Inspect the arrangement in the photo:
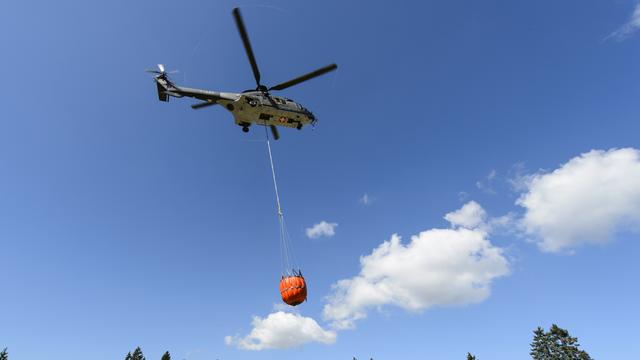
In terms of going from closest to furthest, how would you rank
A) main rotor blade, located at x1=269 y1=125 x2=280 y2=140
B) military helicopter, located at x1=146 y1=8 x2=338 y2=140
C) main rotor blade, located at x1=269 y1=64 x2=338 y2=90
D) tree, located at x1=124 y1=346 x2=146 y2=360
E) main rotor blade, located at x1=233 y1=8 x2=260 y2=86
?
main rotor blade, located at x1=233 y1=8 x2=260 y2=86
main rotor blade, located at x1=269 y1=64 x2=338 y2=90
military helicopter, located at x1=146 y1=8 x2=338 y2=140
main rotor blade, located at x1=269 y1=125 x2=280 y2=140
tree, located at x1=124 y1=346 x2=146 y2=360

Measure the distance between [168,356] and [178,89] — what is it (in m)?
54.1

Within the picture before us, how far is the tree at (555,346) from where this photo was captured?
6684 cm

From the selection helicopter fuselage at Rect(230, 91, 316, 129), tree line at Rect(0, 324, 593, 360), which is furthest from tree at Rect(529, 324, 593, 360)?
helicopter fuselage at Rect(230, 91, 316, 129)

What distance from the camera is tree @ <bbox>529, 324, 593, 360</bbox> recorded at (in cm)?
6684

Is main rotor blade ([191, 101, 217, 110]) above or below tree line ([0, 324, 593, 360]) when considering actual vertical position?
above

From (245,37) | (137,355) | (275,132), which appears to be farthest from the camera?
(137,355)

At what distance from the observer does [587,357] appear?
65375 mm

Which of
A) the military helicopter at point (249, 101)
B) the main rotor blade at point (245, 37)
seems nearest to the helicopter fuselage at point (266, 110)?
the military helicopter at point (249, 101)

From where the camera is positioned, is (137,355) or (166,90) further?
(137,355)

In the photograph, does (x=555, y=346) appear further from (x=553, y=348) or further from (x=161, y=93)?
(x=161, y=93)

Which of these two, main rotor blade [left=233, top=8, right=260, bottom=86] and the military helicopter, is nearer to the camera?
main rotor blade [left=233, top=8, right=260, bottom=86]

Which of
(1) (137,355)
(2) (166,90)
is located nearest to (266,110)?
(2) (166,90)

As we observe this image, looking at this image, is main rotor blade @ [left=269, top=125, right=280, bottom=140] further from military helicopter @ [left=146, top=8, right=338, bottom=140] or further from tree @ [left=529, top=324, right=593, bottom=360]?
tree @ [left=529, top=324, right=593, bottom=360]

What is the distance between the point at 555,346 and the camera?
70.6 meters
